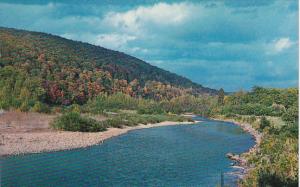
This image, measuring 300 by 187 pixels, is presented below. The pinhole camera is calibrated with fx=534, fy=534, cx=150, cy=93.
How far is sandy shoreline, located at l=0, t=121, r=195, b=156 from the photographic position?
31359 millimetres

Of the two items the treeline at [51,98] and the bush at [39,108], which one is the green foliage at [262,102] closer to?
the treeline at [51,98]

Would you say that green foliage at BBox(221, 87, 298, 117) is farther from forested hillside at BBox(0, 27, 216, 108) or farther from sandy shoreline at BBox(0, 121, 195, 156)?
sandy shoreline at BBox(0, 121, 195, 156)

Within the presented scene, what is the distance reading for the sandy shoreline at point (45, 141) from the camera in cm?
3136

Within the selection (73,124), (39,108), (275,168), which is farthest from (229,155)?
(39,108)

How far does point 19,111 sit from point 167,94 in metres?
57.6

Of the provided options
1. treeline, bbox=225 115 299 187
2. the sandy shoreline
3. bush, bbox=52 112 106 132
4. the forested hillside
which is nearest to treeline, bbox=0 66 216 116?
the forested hillside

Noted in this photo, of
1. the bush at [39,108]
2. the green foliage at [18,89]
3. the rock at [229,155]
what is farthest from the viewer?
the green foliage at [18,89]

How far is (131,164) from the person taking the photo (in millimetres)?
27875

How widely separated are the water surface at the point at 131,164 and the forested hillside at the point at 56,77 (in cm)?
2047

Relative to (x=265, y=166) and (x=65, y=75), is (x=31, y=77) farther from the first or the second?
(x=265, y=166)

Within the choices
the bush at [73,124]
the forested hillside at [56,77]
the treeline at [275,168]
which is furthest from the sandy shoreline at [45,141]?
the forested hillside at [56,77]

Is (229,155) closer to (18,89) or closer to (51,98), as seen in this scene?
(18,89)

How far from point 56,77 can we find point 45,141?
1450 inches

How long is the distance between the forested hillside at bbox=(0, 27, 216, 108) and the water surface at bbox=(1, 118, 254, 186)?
20470 mm
